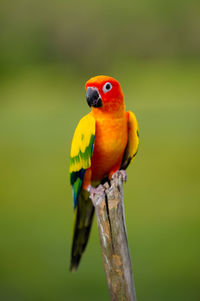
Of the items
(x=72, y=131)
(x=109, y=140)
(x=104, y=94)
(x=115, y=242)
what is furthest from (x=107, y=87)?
(x=72, y=131)

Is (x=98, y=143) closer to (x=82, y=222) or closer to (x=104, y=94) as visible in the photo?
(x=104, y=94)

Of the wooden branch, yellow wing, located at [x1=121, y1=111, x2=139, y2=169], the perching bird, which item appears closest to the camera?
the wooden branch

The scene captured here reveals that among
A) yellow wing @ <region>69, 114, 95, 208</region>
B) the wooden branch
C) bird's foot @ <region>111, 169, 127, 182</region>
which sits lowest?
the wooden branch

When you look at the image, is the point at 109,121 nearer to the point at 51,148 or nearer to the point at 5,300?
the point at 5,300

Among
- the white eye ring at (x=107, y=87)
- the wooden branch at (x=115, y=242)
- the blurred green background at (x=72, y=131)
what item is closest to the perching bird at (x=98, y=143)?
the white eye ring at (x=107, y=87)

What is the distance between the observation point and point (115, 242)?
1.03m

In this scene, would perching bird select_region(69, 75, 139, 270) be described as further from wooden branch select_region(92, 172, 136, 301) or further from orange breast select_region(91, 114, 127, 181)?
wooden branch select_region(92, 172, 136, 301)

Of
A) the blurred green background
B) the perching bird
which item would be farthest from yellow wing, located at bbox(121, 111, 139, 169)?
the blurred green background

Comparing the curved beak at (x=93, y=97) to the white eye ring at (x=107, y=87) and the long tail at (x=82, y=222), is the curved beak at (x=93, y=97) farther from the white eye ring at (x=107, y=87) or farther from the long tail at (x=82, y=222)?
the long tail at (x=82, y=222)

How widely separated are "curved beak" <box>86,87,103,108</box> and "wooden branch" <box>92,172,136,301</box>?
0.87 feet

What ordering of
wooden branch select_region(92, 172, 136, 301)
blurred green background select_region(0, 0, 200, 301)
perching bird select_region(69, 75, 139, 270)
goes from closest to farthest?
wooden branch select_region(92, 172, 136, 301), perching bird select_region(69, 75, 139, 270), blurred green background select_region(0, 0, 200, 301)

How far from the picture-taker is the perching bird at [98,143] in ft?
3.76

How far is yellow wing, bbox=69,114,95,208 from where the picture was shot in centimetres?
117

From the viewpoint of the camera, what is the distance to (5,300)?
239 centimetres
